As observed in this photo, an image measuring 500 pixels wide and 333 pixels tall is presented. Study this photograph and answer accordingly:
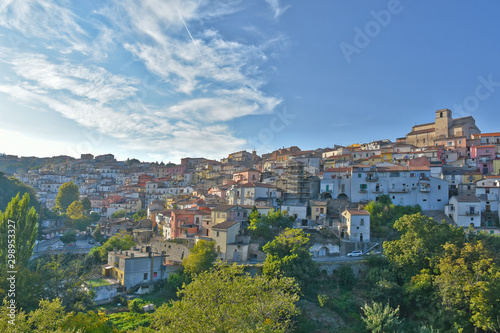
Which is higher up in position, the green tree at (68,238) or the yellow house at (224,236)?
the yellow house at (224,236)

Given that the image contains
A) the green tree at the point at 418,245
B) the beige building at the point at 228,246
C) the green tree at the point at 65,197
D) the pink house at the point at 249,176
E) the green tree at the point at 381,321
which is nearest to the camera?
the green tree at the point at 381,321

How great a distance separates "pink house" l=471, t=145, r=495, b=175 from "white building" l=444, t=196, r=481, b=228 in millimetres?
12944

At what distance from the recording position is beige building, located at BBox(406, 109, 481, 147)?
57.9 meters

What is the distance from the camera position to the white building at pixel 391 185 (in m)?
38.8

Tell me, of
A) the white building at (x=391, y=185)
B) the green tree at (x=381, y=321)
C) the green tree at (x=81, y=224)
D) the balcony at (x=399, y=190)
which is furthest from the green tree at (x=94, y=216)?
the green tree at (x=381, y=321)

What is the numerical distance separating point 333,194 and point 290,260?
746 inches

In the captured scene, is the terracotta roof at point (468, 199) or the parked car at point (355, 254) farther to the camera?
the terracotta roof at point (468, 199)

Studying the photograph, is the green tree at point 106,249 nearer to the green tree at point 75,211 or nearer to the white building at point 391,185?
the green tree at point 75,211

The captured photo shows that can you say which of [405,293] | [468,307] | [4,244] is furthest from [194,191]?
[468,307]

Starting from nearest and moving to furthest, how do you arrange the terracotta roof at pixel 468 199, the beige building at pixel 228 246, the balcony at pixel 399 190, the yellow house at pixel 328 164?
the beige building at pixel 228 246
the terracotta roof at pixel 468 199
the balcony at pixel 399 190
the yellow house at pixel 328 164

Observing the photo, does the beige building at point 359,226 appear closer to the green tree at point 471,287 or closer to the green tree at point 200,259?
the green tree at point 471,287

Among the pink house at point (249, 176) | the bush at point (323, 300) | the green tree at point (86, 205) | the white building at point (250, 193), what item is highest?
the pink house at point (249, 176)

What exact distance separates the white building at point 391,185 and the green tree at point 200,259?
20.6 meters

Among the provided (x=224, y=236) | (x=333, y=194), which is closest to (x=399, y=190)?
(x=333, y=194)
